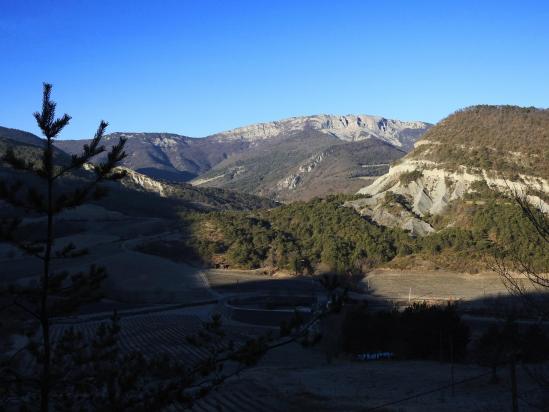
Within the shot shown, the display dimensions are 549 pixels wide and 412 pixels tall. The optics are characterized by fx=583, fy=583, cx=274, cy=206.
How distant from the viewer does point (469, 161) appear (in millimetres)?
67812

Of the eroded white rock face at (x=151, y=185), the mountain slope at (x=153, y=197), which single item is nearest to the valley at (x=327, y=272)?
the mountain slope at (x=153, y=197)

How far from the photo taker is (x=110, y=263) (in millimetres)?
58406

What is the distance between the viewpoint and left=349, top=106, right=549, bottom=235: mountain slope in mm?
63656

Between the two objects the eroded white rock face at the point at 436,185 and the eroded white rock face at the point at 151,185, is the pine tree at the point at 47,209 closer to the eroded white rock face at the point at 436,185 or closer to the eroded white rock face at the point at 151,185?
the eroded white rock face at the point at 436,185

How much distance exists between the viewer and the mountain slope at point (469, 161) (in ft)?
209

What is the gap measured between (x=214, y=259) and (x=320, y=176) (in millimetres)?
130039

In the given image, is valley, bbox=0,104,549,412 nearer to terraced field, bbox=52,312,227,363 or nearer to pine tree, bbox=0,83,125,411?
terraced field, bbox=52,312,227,363

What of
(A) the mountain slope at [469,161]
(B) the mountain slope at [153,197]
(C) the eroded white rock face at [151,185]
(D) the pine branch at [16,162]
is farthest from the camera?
(C) the eroded white rock face at [151,185]

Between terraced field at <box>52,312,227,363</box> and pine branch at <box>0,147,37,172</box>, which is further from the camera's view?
terraced field at <box>52,312,227,363</box>

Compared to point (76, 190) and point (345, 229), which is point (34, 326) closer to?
point (76, 190)

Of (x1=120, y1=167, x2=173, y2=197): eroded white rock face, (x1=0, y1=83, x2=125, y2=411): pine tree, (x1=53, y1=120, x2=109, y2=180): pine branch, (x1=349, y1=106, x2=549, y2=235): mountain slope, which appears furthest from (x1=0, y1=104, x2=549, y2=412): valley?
(x1=120, y1=167, x2=173, y2=197): eroded white rock face

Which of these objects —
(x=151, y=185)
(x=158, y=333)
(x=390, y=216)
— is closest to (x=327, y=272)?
(x=158, y=333)

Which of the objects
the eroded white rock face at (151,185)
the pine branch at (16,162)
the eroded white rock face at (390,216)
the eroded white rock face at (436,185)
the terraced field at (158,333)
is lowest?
the terraced field at (158,333)

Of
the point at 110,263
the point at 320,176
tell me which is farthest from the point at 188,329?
the point at 320,176
